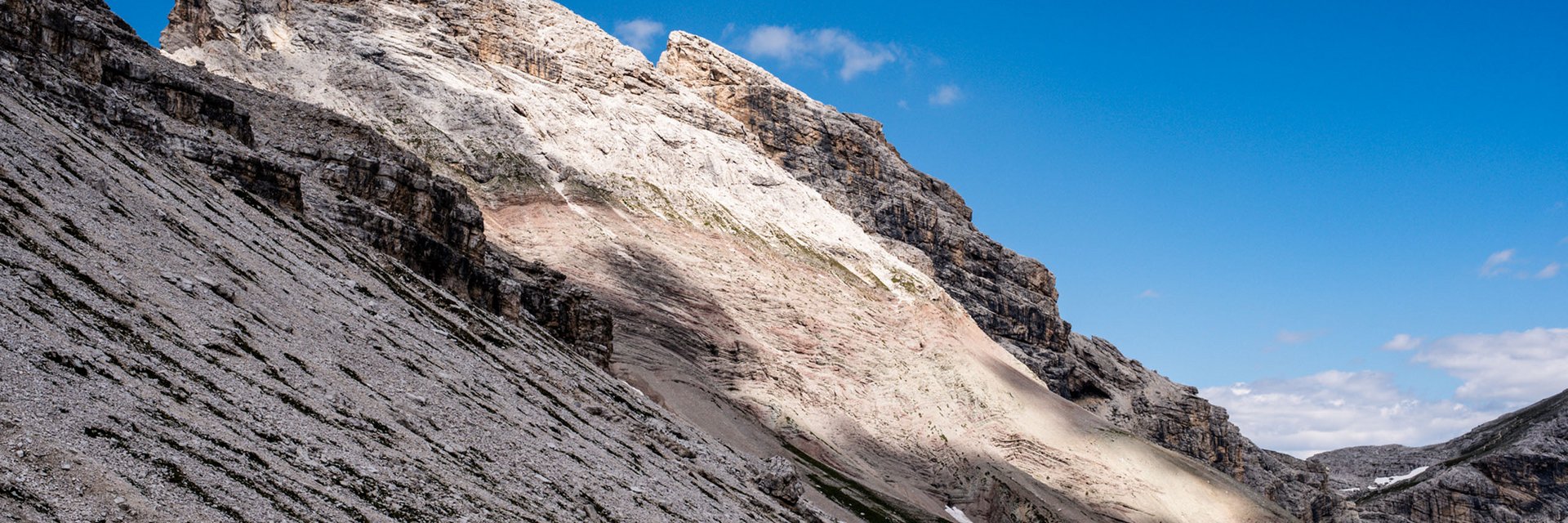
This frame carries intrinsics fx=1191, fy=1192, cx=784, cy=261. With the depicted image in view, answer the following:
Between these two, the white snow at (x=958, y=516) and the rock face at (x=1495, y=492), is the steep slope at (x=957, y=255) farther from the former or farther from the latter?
the white snow at (x=958, y=516)

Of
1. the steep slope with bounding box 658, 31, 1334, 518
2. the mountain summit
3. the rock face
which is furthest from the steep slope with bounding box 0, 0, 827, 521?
the rock face

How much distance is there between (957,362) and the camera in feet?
335

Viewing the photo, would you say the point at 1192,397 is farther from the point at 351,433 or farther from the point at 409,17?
the point at 351,433

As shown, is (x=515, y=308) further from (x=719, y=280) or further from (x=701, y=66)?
(x=701, y=66)

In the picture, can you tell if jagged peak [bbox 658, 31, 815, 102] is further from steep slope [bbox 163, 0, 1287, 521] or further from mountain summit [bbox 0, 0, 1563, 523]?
steep slope [bbox 163, 0, 1287, 521]

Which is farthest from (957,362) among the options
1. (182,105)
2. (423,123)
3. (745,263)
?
(182,105)

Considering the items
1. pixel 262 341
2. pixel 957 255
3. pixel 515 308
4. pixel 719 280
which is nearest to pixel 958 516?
pixel 719 280

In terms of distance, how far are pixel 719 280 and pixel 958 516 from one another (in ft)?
91.2

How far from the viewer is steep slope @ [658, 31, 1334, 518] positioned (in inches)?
5600

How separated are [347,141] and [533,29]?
5553cm

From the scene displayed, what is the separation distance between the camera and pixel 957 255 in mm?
152625

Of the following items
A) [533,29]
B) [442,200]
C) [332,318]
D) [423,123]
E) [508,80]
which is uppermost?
[533,29]

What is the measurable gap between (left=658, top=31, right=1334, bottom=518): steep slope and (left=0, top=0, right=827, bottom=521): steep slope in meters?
79.7

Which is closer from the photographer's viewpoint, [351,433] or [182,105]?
[351,433]
